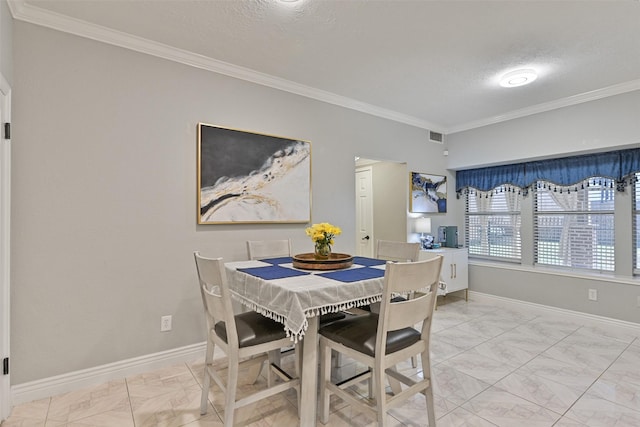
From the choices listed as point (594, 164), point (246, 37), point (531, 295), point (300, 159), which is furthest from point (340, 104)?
point (531, 295)

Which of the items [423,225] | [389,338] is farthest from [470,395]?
[423,225]

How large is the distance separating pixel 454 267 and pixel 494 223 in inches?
38.3

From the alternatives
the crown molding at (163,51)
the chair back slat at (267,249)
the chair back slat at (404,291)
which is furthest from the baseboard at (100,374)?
the crown molding at (163,51)

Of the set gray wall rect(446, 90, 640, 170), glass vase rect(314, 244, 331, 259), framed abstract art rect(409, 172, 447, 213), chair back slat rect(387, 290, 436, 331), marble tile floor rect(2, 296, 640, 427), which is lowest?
marble tile floor rect(2, 296, 640, 427)

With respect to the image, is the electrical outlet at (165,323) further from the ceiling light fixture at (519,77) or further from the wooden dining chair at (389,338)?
the ceiling light fixture at (519,77)

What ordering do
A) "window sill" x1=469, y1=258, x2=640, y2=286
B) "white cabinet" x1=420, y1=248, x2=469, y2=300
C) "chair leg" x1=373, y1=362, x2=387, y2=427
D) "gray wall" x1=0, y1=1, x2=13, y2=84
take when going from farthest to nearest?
"white cabinet" x1=420, y1=248, x2=469, y2=300 → "window sill" x1=469, y1=258, x2=640, y2=286 → "gray wall" x1=0, y1=1, x2=13, y2=84 → "chair leg" x1=373, y1=362, x2=387, y2=427

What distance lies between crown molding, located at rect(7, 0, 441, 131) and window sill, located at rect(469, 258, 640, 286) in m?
2.70

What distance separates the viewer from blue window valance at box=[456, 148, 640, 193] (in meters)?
3.54

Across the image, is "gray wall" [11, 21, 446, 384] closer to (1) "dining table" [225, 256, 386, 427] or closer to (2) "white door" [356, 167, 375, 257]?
(1) "dining table" [225, 256, 386, 427]

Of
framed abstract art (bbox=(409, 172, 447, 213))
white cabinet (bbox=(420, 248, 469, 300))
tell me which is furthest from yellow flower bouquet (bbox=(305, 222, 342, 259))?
framed abstract art (bbox=(409, 172, 447, 213))

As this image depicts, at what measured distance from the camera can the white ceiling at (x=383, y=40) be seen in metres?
2.11

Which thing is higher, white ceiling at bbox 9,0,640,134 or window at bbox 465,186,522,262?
white ceiling at bbox 9,0,640,134

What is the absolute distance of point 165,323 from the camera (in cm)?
261

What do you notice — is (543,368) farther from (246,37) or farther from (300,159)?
(246,37)
